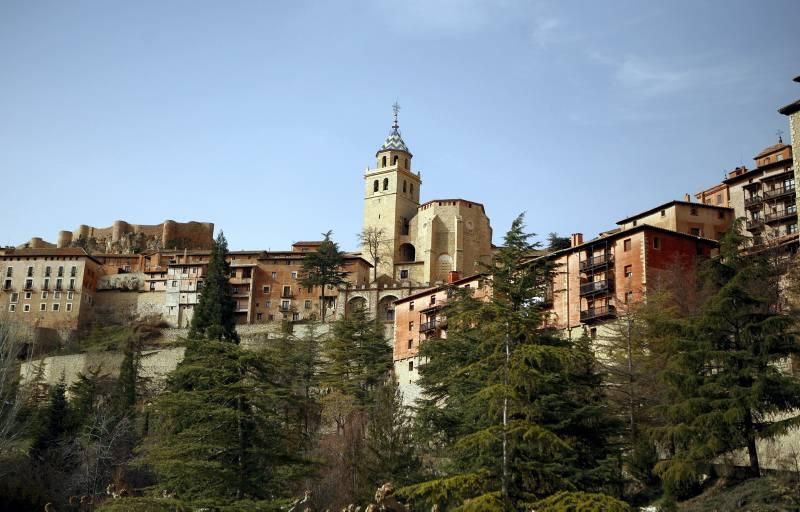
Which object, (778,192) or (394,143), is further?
(394,143)

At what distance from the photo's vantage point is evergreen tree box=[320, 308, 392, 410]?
186 feet

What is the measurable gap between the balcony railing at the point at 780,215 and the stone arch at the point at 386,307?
35.0 metres

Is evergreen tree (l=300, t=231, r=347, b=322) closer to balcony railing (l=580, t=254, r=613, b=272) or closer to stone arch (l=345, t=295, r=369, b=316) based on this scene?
stone arch (l=345, t=295, r=369, b=316)

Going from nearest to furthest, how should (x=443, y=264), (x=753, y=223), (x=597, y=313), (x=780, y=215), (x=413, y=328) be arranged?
1. (x=597, y=313)
2. (x=780, y=215)
3. (x=753, y=223)
4. (x=413, y=328)
5. (x=443, y=264)

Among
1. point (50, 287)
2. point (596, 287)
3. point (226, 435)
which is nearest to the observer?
point (226, 435)

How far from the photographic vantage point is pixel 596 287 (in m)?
54.0

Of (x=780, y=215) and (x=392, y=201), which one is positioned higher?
(x=392, y=201)

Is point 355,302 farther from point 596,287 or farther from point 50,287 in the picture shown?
point 596,287

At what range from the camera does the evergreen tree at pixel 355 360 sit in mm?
56641

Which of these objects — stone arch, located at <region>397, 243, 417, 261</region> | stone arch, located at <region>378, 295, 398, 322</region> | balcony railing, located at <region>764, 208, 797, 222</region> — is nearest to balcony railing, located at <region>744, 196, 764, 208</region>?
balcony railing, located at <region>764, 208, 797, 222</region>

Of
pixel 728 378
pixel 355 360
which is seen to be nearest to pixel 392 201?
pixel 355 360

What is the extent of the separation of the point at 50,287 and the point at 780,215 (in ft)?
235

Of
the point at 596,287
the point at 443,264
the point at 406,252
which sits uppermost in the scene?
the point at 406,252

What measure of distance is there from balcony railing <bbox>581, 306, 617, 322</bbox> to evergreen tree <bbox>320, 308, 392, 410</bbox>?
13.4m
